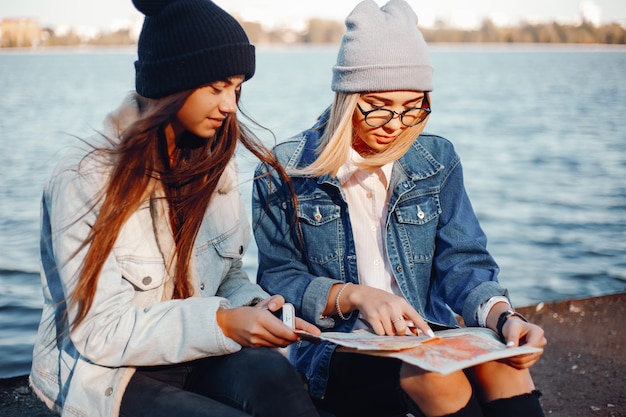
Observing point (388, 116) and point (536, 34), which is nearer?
point (388, 116)

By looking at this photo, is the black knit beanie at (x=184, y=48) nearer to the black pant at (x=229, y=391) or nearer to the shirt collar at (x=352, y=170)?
the shirt collar at (x=352, y=170)

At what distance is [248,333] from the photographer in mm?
2203

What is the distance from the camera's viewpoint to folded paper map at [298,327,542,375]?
1.98 meters

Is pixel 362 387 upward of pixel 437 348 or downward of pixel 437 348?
downward

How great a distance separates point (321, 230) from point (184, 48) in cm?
82

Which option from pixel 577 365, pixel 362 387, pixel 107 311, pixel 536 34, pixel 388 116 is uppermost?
pixel 388 116

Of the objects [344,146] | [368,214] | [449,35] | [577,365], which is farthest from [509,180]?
[449,35]

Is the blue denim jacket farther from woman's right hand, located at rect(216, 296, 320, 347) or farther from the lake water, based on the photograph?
woman's right hand, located at rect(216, 296, 320, 347)

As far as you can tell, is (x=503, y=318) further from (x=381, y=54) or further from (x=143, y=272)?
(x=143, y=272)

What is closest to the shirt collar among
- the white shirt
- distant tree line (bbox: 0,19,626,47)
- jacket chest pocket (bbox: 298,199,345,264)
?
the white shirt

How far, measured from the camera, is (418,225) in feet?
9.05

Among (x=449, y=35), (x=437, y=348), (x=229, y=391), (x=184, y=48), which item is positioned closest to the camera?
(x=437, y=348)

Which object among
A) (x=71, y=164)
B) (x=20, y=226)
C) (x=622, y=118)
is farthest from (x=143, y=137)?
(x=622, y=118)

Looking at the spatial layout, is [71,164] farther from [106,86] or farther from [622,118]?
[106,86]
